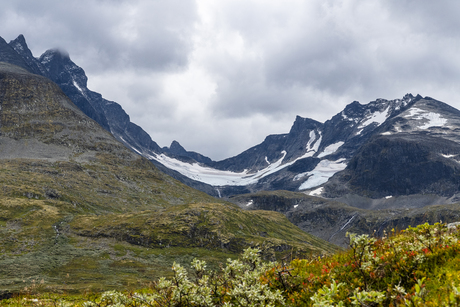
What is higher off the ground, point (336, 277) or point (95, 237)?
point (336, 277)

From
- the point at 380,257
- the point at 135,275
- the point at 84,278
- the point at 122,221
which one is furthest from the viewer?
the point at 122,221

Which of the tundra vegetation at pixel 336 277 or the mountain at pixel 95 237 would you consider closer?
the tundra vegetation at pixel 336 277

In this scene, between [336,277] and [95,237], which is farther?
[95,237]

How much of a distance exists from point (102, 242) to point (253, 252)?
106905 millimetres

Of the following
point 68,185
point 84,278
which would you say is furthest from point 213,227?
point 68,185

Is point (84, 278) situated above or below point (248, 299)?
below

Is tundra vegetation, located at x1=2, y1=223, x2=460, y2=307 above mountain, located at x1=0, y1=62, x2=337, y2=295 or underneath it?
above

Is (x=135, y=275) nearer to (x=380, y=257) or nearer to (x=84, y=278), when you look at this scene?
(x=84, y=278)

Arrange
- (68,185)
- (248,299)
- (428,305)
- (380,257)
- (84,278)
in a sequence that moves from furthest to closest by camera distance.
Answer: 1. (68,185)
2. (84,278)
3. (380,257)
4. (248,299)
5. (428,305)

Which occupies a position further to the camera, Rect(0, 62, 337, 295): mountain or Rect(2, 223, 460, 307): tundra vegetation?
Rect(0, 62, 337, 295): mountain

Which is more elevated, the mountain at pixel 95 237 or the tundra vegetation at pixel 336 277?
the tundra vegetation at pixel 336 277

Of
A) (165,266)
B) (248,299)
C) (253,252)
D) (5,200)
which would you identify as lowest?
(165,266)

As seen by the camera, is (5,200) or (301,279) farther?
(5,200)

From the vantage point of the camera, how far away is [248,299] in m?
6.72
